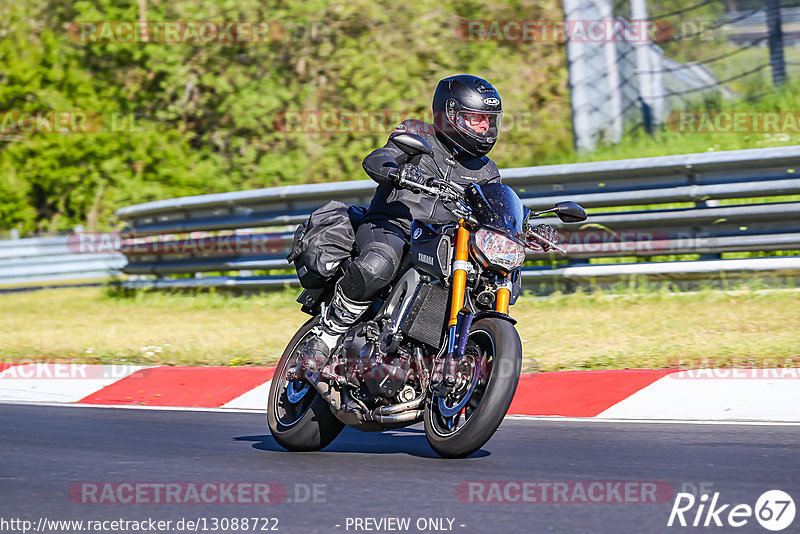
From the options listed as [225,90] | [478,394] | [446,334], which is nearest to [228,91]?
[225,90]

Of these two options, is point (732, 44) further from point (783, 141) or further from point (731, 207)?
point (731, 207)

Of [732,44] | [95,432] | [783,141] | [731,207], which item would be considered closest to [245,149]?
[732,44]

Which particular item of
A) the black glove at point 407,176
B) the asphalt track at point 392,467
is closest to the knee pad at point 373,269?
the black glove at point 407,176

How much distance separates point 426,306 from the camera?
542 cm

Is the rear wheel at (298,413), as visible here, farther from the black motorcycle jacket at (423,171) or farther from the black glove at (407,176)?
the black glove at (407,176)

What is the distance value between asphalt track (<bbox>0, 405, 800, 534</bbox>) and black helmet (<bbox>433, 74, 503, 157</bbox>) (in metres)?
1.48

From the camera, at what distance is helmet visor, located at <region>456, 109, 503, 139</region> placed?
5762mm

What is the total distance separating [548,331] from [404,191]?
11.2 ft

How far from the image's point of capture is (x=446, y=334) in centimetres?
538

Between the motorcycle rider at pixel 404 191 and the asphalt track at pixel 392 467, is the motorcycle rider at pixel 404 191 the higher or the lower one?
the higher one

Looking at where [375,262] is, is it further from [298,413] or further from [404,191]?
[298,413]

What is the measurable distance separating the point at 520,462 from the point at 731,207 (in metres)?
4.93

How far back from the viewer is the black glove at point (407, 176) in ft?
17.6

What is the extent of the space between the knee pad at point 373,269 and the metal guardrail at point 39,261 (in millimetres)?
13932
